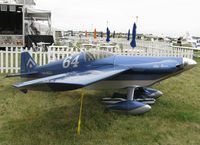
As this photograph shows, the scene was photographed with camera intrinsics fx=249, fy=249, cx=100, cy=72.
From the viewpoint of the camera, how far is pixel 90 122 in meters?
5.51

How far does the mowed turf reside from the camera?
4711 millimetres

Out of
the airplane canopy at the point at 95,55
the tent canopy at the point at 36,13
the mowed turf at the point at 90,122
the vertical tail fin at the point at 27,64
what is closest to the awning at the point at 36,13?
the tent canopy at the point at 36,13

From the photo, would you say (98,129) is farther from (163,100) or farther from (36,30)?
(36,30)

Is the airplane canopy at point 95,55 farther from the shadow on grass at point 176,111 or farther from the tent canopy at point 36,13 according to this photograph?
the tent canopy at point 36,13

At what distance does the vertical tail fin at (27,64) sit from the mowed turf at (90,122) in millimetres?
808

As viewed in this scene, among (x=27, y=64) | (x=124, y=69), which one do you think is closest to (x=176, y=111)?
(x=124, y=69)

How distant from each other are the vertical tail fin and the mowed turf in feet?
2.65

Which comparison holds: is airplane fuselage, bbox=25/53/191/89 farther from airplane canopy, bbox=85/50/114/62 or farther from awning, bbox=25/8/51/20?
awning, bbox=25/8/51/20

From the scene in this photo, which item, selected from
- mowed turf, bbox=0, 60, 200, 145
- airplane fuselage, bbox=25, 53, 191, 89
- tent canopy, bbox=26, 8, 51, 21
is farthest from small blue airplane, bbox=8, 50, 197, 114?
tent canopy, bbox=26, 8, 51, 21

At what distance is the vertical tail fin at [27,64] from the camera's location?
7.10m

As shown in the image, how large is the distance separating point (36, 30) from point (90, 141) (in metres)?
22.1

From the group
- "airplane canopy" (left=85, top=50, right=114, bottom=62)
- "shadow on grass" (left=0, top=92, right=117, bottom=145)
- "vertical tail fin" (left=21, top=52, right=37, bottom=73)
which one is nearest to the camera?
"shadow on grass" (left=0, top=92, right=117, bottom=145)

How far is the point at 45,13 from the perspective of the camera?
22.4 metres

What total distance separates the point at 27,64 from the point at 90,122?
111 inches
